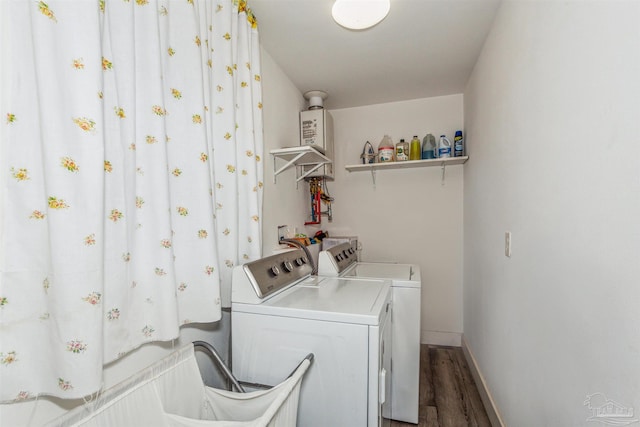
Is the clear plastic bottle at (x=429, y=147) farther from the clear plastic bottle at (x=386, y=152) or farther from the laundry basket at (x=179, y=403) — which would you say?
the laundry basket at (x=179, y=403)

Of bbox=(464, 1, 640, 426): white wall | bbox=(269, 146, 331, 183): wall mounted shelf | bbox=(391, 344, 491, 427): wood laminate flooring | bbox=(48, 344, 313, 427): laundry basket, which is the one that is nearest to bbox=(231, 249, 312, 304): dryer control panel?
bbox=(48, 344, 313, 427): laundry basket

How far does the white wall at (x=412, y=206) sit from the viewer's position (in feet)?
9.23

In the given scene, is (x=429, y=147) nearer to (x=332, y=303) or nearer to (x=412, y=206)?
(x=412, y=206)

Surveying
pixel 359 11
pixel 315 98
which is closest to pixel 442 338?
pixel 315 98

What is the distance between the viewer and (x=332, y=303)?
1.24 metres

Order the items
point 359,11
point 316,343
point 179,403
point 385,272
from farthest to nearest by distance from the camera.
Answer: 1. point 385,272
2. point 359,11
3. point 316,343
4. point 179,403

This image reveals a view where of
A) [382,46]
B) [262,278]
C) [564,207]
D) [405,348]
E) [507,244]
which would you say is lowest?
[405,348]

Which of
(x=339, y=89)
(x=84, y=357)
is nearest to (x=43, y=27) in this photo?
(x=84, y=357)

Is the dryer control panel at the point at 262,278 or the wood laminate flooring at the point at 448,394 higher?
the dryer control panel at the point at 262,278

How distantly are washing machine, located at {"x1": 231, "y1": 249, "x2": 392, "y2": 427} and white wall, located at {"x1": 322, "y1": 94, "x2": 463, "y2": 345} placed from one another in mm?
1672

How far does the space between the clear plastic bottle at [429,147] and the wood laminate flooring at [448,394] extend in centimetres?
188

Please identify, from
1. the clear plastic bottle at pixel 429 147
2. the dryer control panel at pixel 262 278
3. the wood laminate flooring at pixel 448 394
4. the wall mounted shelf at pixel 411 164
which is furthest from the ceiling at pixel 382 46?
the wood laminate flooring at pixel 448 394

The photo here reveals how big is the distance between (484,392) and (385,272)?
3.36ft

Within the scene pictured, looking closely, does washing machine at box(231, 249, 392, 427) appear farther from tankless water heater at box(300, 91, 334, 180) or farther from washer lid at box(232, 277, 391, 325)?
tankless water heater at box(300, 91, 334, 180)
